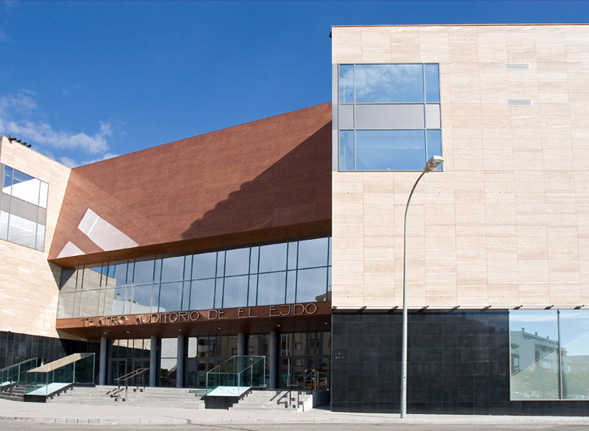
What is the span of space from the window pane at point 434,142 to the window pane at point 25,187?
84.9 ft

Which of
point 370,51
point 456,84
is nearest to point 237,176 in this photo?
point 370,51

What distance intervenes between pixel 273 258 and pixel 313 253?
2537 mm

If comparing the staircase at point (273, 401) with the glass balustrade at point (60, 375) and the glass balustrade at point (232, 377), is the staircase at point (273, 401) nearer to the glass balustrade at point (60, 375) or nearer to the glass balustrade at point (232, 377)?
the glass balustrade at point (232, 377)

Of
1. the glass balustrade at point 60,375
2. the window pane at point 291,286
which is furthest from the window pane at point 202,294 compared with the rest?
the glass balustrade at point 60,375

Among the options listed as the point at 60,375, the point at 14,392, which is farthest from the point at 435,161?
the point at 14,392

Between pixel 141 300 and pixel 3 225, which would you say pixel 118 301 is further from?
pixel 3 225

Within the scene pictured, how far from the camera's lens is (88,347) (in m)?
45.0

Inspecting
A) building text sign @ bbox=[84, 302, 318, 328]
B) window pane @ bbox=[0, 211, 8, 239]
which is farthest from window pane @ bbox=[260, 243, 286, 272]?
window pane @ bbox=[0, 211, 8, 239]

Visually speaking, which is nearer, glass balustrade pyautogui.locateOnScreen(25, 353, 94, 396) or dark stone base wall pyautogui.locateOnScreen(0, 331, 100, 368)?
glass balustrade pyautogui.locateOnScreen(25, 353, 94, 396)

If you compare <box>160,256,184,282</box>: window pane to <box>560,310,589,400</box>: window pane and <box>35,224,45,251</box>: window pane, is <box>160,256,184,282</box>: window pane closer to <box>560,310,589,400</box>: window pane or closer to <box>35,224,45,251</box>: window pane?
<box>35,224,45,251</box>: window pane

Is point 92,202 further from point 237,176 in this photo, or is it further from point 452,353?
point 452,353

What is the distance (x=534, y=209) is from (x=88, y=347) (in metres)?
31.7

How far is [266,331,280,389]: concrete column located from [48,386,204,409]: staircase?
18.8 ft

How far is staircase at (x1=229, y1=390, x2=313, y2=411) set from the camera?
2769 centimetres
